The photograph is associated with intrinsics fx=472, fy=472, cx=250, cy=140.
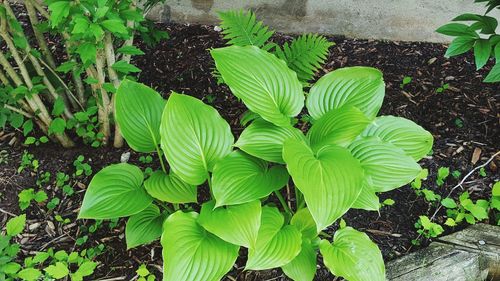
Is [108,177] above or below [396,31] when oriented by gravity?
below

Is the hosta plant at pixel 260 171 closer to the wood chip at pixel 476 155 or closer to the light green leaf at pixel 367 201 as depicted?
the light green leaf at pixel 367 201

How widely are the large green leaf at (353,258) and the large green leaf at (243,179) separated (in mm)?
320

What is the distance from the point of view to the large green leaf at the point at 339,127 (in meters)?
1.77

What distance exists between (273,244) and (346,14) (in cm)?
212

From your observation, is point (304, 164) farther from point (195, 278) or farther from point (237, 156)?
point (195, 278)

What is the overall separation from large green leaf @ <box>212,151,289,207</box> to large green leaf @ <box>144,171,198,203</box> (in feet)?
0.69

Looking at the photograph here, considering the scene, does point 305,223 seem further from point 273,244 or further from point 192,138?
point 192,138

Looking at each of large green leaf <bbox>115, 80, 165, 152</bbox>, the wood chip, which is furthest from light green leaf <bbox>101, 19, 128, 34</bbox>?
the wood chip

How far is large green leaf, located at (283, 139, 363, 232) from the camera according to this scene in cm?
155

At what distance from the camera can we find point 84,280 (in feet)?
6.93

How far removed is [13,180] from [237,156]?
4.25ft

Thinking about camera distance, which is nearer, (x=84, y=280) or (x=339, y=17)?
(x=84, y=280)

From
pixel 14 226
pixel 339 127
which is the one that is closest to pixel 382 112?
pixel 339 127

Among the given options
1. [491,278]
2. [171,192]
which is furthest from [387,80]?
[171,192]
